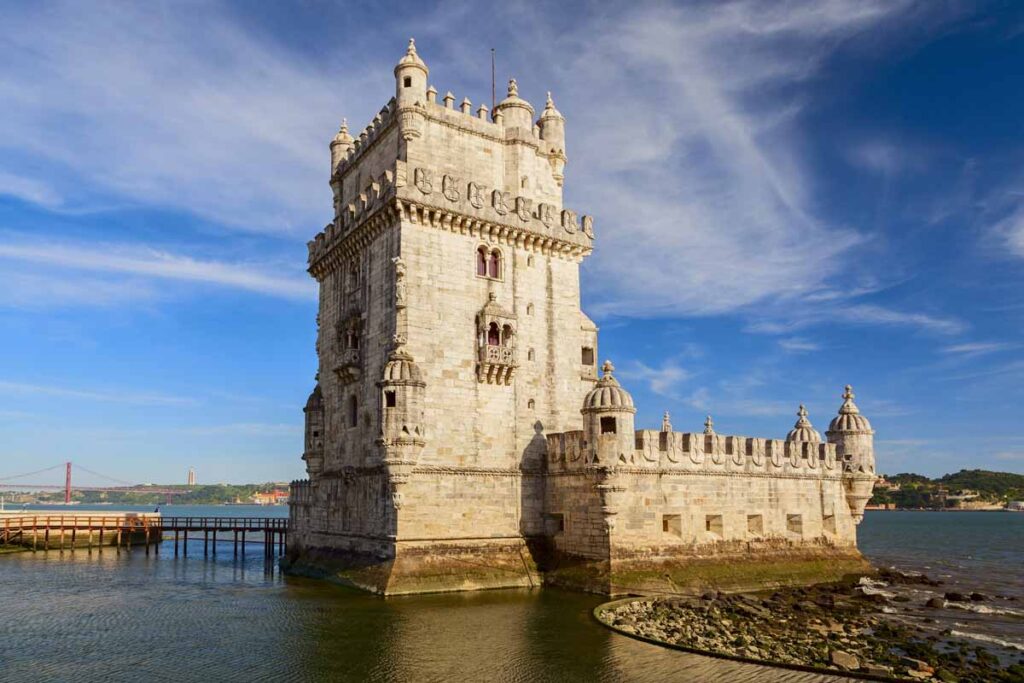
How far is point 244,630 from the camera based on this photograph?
27.2 meters

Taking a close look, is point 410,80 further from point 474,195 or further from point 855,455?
point 855,455

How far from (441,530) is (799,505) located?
61.7ft

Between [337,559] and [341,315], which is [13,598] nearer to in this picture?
[337,559]

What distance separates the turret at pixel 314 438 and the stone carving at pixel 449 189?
45.6ft

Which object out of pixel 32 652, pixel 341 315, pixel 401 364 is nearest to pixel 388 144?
pixel 341 315

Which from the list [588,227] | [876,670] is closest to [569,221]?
[588,227]

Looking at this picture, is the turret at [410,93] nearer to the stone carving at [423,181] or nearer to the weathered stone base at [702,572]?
the stone carving at [423,181]

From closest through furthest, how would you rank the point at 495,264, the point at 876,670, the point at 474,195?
1. the point at 876,670
2. the point at 474,195
3. the point at 495,264

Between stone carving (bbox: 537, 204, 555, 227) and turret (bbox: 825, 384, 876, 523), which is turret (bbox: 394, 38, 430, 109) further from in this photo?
turret (bbox: 825, 384, 876, 523)

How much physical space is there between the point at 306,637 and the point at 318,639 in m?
0.60

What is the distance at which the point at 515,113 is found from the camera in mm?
40594

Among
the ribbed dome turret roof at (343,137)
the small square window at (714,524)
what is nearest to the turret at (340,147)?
the ribbed dome turret roof at (343,137)

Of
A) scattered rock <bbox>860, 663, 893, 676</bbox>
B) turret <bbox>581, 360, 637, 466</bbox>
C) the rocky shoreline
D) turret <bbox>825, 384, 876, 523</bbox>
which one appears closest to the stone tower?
turret <bbox>581, 360, 637, 466</bbox>

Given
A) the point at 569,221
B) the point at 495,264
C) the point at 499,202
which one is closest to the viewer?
the point at 499,202
